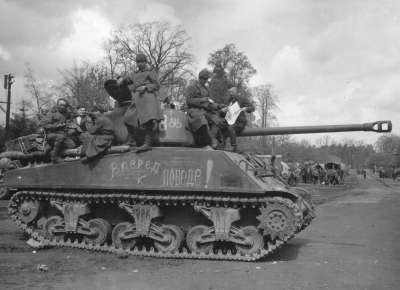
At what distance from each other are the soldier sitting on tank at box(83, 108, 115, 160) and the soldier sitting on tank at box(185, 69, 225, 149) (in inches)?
68.2

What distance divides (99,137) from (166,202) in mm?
2014

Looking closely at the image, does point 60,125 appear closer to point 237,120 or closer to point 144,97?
point 144,97

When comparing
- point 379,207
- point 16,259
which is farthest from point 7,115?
point 16,259

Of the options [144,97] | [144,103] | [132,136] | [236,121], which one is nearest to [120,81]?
[144,97]

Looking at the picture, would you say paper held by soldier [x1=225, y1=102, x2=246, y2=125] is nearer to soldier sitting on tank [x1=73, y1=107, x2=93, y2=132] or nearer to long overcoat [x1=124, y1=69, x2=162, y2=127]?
long overcoat [x1=124, y1=69, x2=162, y2=127]

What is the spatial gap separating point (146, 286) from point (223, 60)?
182 feet

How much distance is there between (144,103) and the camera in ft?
33.8

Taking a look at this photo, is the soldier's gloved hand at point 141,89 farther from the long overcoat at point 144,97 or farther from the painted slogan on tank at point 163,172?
the painted slogan on tank at point 163,172

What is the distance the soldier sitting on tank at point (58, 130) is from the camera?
11157mm

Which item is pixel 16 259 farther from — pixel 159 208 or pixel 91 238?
pixel 159 208

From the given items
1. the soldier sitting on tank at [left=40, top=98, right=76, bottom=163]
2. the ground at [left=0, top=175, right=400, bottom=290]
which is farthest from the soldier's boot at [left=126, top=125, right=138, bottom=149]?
the ground at [left=0, top=175, right=400, bottom=290]

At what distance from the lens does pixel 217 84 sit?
55.7 m

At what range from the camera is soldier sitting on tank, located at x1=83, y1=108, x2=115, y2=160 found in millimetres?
10578

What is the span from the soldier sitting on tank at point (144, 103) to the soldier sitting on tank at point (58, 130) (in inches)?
64.5
